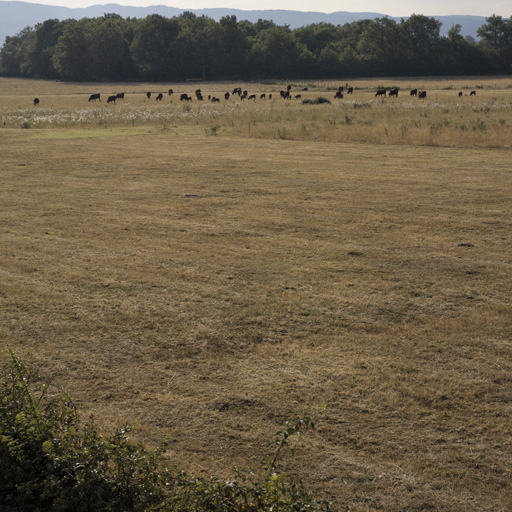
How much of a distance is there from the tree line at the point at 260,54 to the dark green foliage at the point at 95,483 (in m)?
107

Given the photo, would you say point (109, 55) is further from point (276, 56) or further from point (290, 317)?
point (290, 317)

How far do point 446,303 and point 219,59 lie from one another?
4217 inches

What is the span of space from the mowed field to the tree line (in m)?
97.2

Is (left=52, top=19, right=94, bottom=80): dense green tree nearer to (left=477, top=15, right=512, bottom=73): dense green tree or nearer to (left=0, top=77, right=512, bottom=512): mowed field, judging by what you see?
(left=477, top=15, right=512, bottom=73): dense green tree

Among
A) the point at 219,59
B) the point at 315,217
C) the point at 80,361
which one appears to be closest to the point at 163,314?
the point at 80,361

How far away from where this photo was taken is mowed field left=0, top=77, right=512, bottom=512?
399 cm

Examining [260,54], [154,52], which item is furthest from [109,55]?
[260,54]

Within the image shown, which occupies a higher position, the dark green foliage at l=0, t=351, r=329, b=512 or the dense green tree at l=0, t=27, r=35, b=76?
the dense green tree at l=0, t=27, r=35, b=76

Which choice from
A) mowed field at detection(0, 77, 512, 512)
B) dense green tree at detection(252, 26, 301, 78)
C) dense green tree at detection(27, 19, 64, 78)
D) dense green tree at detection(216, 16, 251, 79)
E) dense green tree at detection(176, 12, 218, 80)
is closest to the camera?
mowed field at detection(0, 77, 512, 512)

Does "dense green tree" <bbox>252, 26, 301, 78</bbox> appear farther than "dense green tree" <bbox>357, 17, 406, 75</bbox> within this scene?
Yes

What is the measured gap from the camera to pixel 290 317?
607cm

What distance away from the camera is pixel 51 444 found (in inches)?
114

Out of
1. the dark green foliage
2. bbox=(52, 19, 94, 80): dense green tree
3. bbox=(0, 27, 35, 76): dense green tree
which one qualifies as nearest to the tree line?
bbox=(52, 19, 94, 80): dense green tree

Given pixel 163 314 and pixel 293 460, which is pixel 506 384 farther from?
pixel 163 314
